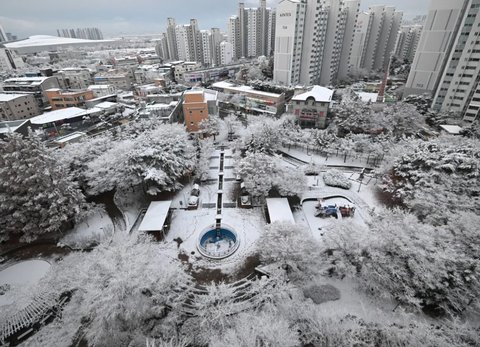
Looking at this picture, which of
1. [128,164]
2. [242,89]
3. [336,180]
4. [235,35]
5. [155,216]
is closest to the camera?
[155,216]

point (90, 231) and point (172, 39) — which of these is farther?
point (172, 39)

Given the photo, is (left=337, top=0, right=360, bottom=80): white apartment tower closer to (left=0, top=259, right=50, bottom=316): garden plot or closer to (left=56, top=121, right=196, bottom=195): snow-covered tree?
(left=56, top=121, right=196, bottom=195): snow-covered tree

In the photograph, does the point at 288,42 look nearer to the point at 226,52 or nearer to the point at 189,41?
the point at 226,52

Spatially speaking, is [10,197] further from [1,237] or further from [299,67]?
[299,67]

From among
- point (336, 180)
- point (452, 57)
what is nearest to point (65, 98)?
point (336, 180)

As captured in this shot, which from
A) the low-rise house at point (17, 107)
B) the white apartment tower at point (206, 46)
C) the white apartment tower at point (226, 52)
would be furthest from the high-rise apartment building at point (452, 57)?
the low-rise house at point (17, 107)

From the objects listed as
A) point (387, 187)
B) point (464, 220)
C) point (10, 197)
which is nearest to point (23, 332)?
point (10, 197)

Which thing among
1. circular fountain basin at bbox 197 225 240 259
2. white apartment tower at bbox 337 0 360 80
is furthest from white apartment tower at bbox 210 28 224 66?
circular fountain basin at bbox 197 225 240 259
